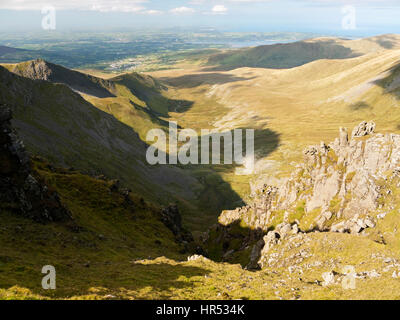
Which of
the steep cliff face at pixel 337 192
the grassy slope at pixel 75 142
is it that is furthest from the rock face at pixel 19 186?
the grassy slope at pixel 75 142

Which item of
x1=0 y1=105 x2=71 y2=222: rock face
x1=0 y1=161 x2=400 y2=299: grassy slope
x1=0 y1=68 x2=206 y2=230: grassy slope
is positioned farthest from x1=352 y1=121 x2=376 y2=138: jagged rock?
x1=0 y1=68 x2=206 y2=230: grassy slope

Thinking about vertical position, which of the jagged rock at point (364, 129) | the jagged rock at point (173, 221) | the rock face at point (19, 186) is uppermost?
the jagged rock at point (364, 129)

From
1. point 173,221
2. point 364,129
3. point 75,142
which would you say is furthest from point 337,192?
point 75,142

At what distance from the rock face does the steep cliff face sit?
4086cm

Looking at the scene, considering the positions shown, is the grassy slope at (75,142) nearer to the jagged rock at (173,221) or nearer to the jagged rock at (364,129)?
the jagged rock at (173,221)

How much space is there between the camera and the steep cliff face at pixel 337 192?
161 feet

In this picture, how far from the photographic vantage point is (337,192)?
60.7m

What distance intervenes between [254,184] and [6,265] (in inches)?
6526

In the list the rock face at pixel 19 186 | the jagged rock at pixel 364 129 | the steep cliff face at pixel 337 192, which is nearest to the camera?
the rock face at pixel 19 186

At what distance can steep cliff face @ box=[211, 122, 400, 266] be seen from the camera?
161 feet

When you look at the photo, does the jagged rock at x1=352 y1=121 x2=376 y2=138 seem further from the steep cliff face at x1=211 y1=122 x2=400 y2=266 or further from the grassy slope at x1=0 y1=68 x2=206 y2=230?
the grassy slope at x1=0 y1=68 x2=206 y2=230

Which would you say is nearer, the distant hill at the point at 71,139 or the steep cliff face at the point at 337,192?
the steep cliff face at the point at 337,192

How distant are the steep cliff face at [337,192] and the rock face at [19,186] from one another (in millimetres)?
40855
